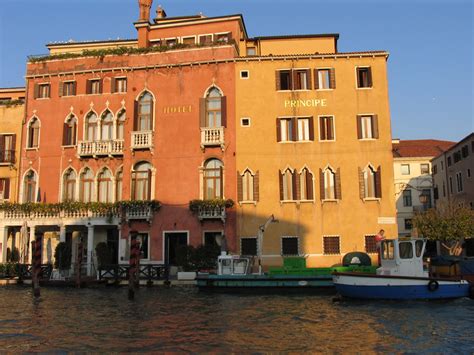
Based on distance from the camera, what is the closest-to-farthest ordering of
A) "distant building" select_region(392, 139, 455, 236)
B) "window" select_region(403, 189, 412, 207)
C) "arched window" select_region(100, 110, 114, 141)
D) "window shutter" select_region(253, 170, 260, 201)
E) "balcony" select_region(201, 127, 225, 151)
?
"window shutter" select_region(253, 170, 260, 201) → "balcony" select_region(201, 127, 225, 151) → "arched window" select_region(100, 110, 114, 141) → "distant building" select_region(392, 139, 455, 236) → "window" select_region(403, 189, 412, 207)

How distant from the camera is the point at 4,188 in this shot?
99.1 feet

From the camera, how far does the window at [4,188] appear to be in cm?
3012

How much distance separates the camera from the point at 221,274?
22016mm

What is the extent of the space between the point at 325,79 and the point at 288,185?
6.52 meters

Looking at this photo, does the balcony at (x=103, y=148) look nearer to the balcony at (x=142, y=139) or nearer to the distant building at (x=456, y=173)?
the balcony at (x=142, y=139)

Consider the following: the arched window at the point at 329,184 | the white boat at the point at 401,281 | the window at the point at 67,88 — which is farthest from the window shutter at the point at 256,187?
the window at the point at 67,88

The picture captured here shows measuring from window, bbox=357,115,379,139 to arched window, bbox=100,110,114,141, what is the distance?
574 inches

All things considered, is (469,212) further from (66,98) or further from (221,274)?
(66,98)

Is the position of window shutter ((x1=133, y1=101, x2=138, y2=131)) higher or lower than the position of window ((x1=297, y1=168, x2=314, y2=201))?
higher

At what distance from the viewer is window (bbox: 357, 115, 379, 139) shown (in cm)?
2679

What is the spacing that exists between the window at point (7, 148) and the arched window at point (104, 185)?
236 inches

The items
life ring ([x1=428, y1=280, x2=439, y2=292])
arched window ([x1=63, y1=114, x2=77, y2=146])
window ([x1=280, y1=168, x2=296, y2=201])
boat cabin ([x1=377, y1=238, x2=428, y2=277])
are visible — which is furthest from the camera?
arched window ([x1=63, y1=114, x2=77, y2=146])

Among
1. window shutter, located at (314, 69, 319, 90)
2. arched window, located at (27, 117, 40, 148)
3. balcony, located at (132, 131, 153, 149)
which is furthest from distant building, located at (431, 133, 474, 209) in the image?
arched window, located at (27, 117, 40, 148)

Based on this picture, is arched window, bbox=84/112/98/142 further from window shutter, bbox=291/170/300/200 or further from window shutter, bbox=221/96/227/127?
window shutter, bbox=291/170/300/200
